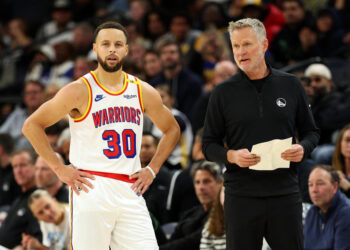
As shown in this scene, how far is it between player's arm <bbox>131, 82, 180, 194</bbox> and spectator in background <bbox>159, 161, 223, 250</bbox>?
5.64 ft

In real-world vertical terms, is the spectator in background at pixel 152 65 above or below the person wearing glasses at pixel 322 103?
above

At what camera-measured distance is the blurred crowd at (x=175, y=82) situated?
712 cm

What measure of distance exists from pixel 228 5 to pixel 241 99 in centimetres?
833

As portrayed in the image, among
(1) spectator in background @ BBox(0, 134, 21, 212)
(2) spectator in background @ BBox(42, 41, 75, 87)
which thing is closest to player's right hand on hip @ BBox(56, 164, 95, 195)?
(1) spectator in background @ BBox(0, 134, 21, 212)

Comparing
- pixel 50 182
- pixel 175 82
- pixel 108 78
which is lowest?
pixel 50 182

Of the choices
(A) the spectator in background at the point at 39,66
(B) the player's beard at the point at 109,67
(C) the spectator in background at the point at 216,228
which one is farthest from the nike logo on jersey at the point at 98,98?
(A) the spectator in background at the point at 39,66

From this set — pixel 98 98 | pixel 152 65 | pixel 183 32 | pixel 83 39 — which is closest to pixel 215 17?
pixel 183 32

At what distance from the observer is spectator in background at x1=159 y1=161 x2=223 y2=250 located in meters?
6.87

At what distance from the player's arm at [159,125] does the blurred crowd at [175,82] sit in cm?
84

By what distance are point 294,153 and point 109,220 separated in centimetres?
130

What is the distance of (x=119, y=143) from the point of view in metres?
4.86

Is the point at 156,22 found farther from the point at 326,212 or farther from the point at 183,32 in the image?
the point at 326,212

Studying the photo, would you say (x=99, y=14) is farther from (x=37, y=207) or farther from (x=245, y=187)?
(x=245, y=187)

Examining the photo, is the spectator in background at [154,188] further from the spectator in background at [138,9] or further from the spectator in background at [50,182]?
the spectator in background at [138,9]
